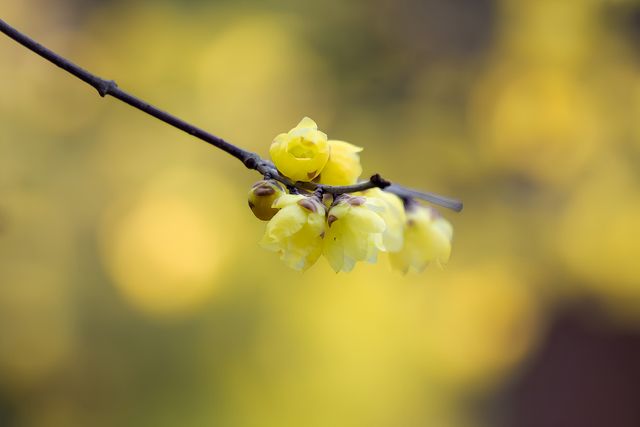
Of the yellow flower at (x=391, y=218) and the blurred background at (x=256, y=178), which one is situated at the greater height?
the blurred background at (x=256, y=178)

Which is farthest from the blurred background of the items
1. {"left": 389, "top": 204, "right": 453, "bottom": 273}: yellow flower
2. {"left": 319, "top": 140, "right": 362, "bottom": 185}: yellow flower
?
{"left": 319, "top": 140, "right": 362, "bottom": 185}: yellow flower

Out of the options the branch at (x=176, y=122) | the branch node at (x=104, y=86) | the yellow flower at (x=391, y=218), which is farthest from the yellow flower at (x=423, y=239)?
the branch node at (x=104, y=86)

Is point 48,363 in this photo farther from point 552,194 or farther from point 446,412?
point 552,194

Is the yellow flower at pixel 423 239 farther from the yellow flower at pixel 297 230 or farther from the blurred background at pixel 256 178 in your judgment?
the blurred background at pixel 256 178

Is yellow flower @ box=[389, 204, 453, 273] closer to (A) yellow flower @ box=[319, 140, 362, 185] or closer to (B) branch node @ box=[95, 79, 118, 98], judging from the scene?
(A) yellow flower @ box=[319, 140, 362, 185]

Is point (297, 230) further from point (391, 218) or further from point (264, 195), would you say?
point (391, 218)

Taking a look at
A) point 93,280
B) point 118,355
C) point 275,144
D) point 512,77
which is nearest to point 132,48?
point 93,280

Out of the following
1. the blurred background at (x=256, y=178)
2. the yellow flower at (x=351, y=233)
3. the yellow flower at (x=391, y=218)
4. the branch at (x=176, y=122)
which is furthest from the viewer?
the blurred background at (x=256, y=178)
